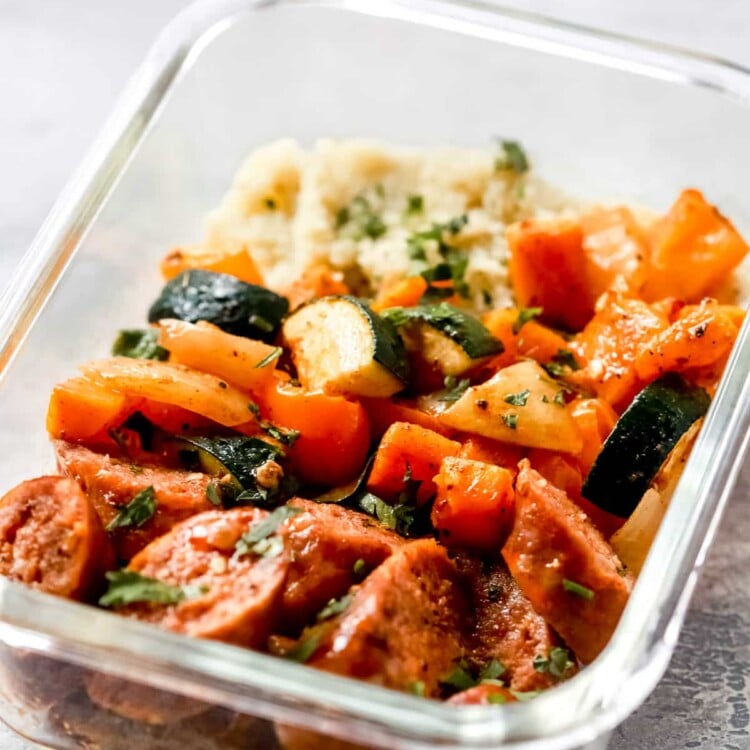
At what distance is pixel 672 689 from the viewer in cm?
280

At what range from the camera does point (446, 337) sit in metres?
2.74

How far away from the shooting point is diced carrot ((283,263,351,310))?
3.11 metres

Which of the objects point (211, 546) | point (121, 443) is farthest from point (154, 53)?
point (211, 546)

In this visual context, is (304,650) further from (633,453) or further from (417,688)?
(633,453)

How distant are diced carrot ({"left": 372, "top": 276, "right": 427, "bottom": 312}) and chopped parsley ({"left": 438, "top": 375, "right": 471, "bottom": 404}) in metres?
0.39

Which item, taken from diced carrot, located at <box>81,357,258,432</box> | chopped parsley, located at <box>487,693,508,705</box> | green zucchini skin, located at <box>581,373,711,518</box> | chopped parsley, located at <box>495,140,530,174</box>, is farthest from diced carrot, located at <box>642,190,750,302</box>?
chopped parsley, located at <box>487,693,508,705</box>

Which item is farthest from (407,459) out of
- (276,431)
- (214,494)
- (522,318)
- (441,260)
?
(441,260)

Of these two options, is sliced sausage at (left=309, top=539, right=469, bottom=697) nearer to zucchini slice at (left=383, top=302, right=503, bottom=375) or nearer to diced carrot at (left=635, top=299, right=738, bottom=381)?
zucchini slice at (left=383, top=302, right=503, bottom=375)

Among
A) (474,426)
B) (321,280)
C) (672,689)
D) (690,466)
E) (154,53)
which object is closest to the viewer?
(690,466)

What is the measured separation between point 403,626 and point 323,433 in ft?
1.96

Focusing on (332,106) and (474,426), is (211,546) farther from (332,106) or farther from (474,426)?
(332,106)

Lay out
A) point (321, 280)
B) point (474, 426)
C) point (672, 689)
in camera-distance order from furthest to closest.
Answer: point (321, 280)
point (672, 689)
point (474, 426)

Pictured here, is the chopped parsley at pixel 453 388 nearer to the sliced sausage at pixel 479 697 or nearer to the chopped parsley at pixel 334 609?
the chopped parsley at pixel 334 609

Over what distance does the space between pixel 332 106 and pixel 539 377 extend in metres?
Answer: 1.66
